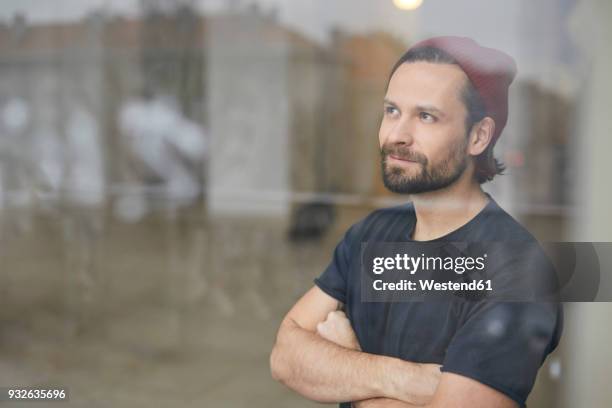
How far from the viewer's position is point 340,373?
1.84m

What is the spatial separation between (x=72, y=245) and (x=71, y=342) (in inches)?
30.9

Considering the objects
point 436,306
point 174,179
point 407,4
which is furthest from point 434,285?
point 174,179

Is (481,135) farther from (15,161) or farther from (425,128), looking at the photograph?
(15,161)

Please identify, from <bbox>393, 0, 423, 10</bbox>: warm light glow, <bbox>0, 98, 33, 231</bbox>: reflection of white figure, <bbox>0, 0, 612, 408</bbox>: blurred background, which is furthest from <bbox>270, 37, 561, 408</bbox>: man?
<bbox>0, 98, 33, 231</bbox>: reflection of white figure

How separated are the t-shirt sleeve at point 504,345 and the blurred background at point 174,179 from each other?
0.59m

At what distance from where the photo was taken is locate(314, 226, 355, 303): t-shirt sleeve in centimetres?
196

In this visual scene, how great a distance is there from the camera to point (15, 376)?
305 centimetres

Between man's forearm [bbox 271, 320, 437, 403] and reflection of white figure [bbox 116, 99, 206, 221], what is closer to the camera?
man's forearm [bbox 271, 320, 437, 403]

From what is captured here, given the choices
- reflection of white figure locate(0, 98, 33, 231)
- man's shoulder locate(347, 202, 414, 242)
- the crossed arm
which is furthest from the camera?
reflection of white figure locate(0, 98, 33, 231)

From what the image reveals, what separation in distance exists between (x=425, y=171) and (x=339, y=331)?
0.56 metres

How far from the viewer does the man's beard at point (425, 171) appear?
1.81m

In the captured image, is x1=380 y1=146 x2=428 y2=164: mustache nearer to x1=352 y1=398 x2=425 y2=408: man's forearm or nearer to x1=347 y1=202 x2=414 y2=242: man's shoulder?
x1=347 y1=202 x2=414 y2=242: man's shoulder

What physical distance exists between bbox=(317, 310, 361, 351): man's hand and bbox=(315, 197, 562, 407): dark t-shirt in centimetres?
2

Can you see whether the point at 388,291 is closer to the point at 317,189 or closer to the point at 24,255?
the point at 317,189
